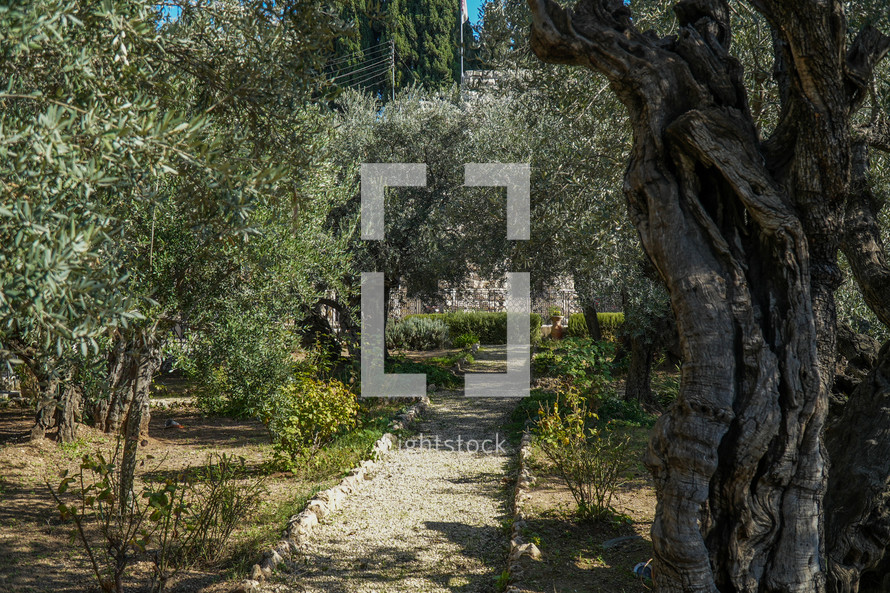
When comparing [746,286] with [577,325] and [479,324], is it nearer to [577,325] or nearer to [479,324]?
[577,325]

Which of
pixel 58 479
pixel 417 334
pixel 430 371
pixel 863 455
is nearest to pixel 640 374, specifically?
pixel 430 371

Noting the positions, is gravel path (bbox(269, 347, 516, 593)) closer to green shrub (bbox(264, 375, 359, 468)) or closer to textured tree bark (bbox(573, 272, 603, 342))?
green shrub (bbox(264, 375, 359, 468))

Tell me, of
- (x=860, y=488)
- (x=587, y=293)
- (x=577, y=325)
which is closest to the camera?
(x=860, y=488)

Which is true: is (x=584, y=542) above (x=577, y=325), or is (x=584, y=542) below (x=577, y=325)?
below

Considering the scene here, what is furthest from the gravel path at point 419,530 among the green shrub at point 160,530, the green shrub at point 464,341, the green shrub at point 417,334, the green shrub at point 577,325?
the green shrub at point 577,325

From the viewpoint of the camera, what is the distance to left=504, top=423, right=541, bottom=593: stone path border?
14.8 feet

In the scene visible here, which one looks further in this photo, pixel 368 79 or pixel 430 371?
pixel 368 79

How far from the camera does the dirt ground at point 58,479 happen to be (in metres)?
4.37

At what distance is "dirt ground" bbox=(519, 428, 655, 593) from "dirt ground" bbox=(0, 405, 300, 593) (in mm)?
2193

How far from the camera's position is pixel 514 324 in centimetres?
2170

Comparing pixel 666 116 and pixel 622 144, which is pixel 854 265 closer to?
pixel 666 116

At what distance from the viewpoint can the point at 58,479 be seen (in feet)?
21.8

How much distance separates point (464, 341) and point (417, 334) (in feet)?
5.85

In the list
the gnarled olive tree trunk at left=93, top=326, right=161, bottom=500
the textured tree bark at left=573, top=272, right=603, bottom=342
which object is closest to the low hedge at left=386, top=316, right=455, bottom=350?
the textured tree bark at left=573, top=272, right=603, bottom=342
